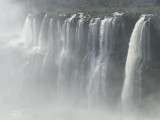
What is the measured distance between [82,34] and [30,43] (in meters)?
12.5

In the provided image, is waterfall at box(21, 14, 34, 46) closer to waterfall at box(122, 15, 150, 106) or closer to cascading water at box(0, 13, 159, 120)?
cascading water at box(0, 13, 159, 120)

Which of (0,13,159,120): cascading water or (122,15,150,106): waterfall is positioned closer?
(122,15,150,106): waterfall

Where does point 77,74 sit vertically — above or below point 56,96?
above

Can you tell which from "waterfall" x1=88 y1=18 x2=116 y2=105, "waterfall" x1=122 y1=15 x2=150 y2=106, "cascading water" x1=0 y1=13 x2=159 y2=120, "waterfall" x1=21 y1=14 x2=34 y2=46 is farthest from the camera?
"waterfall" x1=21 y1=14 x2=34 y2=46

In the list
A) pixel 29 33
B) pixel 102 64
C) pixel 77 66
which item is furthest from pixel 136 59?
pixel 29 33

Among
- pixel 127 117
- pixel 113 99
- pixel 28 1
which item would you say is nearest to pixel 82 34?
pixel 113 99

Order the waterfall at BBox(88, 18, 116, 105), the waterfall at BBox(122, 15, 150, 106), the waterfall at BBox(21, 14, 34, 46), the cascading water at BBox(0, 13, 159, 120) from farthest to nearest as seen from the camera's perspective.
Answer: the waterfall at BBox(21, 14, 34, 46)
the waterfall at BBox(88, 18, 116, 105)
the cascading water at BBox(0, 13, 159, 120)
the waterfall at BBox(122, 15, 150, 106)

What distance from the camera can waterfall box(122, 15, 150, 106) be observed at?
23.7 meters

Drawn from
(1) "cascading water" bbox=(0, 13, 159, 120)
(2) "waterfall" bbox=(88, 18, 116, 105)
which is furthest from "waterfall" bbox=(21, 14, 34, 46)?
(2) "waterfall" bbox=(88, 18, 116, 105)

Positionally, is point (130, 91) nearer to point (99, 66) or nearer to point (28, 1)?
point (99, 66)

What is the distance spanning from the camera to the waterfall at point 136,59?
23.7 m

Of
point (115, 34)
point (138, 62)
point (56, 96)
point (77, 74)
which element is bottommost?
point (56, 96)

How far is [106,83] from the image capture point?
1057 inches

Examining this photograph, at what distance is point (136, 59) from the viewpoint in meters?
24.4
